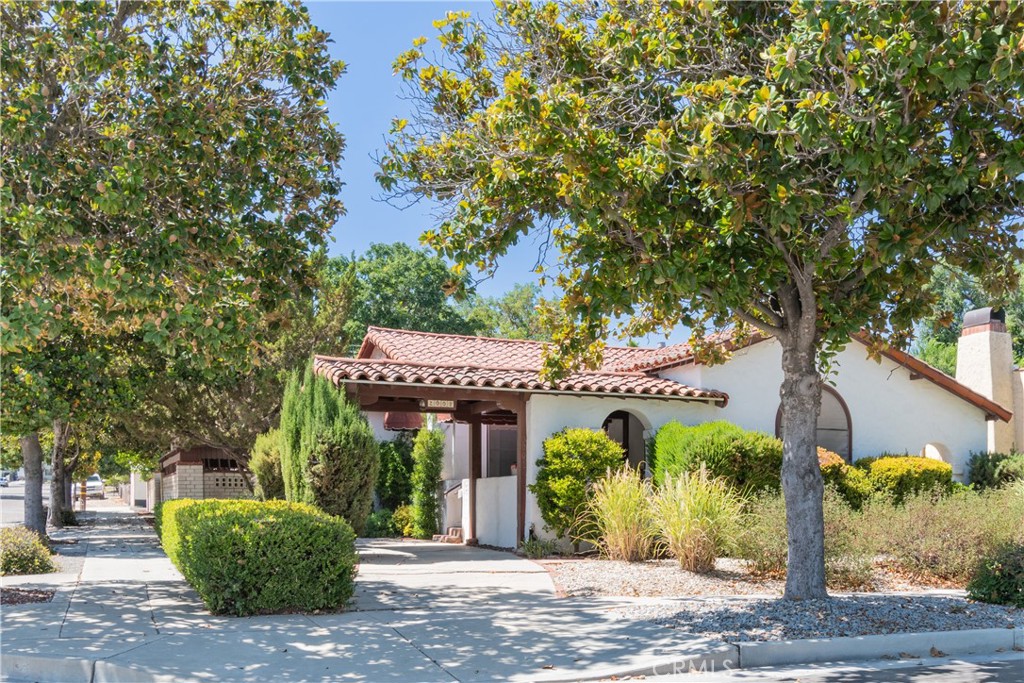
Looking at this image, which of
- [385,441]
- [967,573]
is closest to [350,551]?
[967,573]

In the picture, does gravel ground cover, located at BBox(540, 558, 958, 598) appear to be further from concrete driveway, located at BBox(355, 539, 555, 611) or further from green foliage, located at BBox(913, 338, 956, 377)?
green foliage, located at BBox(913, 338, 956, 377)

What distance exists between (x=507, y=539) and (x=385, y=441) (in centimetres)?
848

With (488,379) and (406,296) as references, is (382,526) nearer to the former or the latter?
(488,379)

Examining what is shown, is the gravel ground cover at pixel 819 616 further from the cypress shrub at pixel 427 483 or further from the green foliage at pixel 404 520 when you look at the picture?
the green foliage at pixel 404 520

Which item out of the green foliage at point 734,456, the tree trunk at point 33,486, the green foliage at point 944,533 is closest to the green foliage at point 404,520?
the tree trunk at point 33,486

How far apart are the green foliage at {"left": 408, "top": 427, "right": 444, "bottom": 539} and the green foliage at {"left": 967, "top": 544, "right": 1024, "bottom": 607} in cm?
1378

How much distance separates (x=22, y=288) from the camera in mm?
9828

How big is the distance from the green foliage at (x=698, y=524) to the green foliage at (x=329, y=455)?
18.3 feet

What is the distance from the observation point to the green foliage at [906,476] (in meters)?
17.9

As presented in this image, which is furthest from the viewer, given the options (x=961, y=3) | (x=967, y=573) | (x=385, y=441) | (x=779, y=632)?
(x=385, y=441)

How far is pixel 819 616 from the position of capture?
30.5ft

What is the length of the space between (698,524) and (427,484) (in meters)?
10.8

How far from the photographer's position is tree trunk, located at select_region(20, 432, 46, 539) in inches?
762

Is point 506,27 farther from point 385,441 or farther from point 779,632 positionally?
point 385,441
